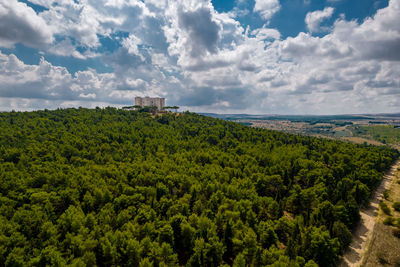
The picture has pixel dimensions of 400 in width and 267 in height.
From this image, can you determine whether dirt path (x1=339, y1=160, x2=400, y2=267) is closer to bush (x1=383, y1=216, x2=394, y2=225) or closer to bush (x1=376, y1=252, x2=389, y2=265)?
bush (x1=376, y1=252, x2=389, y2=265)

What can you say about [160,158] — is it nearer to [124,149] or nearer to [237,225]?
[124,149]

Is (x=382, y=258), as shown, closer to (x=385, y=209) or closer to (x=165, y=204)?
(x=385, y=209)

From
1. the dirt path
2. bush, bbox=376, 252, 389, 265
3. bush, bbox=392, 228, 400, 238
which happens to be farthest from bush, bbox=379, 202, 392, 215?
bush, bbox=376, 252, 389, 265

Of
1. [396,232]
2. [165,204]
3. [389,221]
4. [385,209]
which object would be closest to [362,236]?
[396,232]

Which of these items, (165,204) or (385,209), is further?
(385,209)

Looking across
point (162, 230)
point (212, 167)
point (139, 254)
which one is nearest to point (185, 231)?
point (162, 230)
